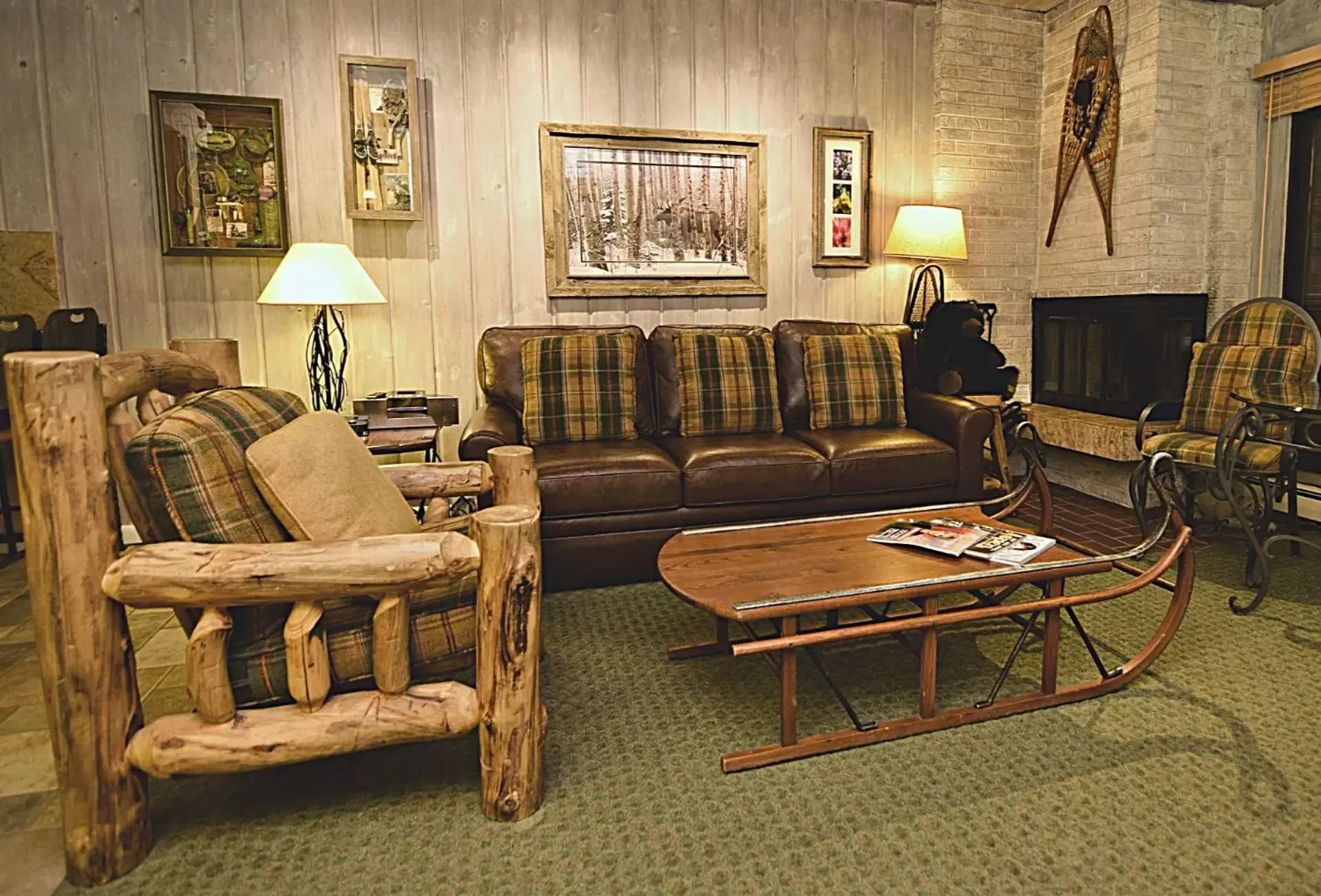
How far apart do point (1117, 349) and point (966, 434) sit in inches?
56.3

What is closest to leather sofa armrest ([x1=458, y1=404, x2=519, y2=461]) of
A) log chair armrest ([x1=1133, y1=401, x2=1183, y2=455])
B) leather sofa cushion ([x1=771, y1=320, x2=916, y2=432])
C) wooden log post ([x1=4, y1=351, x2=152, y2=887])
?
leather sofa cushion ([x1=771, y1=320, x2=916, y2=432])

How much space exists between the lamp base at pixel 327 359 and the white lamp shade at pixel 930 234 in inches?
113

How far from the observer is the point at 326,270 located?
3.31 metres

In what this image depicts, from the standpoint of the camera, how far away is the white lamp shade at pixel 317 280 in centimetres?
325

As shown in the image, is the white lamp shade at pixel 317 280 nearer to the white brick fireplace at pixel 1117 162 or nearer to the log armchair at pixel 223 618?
the log armchair at pixel 223 618

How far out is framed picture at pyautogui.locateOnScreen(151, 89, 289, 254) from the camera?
3.68 m

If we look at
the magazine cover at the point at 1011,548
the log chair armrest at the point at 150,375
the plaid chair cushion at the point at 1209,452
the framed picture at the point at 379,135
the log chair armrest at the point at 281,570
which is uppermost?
the framed picture at the point at 379,135

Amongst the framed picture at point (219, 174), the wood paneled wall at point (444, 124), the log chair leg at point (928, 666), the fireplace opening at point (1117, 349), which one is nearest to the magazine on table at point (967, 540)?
the log chair leg at point (928, 666)

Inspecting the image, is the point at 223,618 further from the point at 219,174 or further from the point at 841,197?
the point at 841,197

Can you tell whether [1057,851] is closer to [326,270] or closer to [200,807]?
[200,807]

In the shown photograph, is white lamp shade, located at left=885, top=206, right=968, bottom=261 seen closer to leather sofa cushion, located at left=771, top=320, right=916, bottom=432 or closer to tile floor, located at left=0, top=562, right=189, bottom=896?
leather sofa cushion, located at left=771, top=320, right=916, bottom=432

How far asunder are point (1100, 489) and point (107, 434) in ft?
15.0

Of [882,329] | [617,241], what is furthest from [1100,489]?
[617,241]

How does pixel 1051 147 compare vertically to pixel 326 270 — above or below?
above
